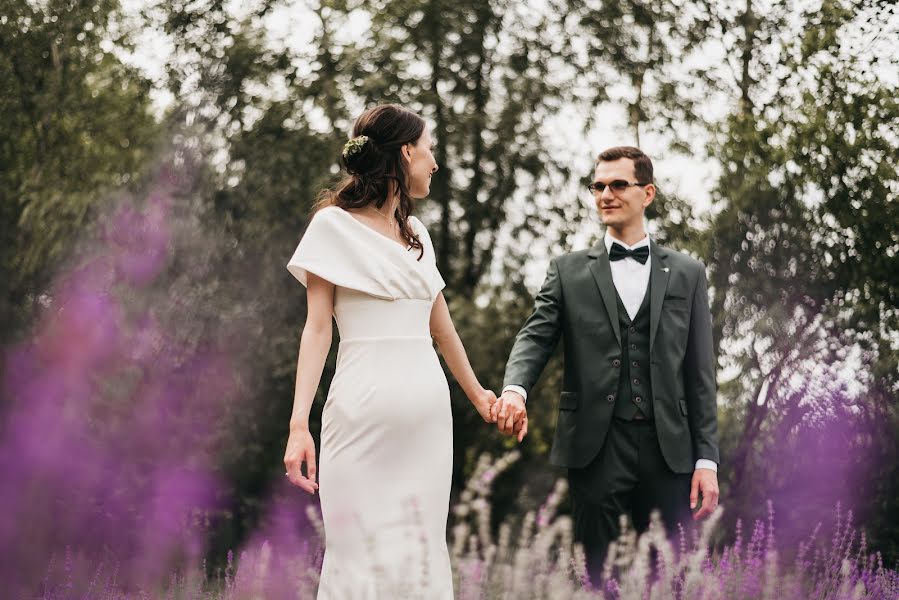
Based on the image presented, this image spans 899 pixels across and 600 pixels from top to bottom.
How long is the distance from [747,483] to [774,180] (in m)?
1.69

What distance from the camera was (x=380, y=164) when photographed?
12.0 feet

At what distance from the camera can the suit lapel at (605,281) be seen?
407cm

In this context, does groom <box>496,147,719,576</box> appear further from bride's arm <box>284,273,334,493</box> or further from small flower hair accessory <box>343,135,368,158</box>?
small flower hair accessory <box>343,135,368,158</box>

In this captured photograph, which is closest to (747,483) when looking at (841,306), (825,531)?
(825,531)

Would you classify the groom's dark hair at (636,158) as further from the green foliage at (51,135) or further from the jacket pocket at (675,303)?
the green foliage at (51,135)

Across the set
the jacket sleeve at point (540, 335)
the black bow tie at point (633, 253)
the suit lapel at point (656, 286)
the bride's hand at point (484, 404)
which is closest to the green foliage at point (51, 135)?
the jacket sleeve at point (540, 335)

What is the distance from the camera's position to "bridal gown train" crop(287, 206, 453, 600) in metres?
3.47

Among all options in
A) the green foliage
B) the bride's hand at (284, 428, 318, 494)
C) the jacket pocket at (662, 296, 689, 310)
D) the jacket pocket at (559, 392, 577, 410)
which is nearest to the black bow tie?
the jacket pocket at (662, 296, 689, 310)

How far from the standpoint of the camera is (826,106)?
5.94 metres

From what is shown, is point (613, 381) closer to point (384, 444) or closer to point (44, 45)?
point (384, 444)

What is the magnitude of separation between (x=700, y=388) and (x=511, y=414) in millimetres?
733

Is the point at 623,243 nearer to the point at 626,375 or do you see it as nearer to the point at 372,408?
the point at 626,375

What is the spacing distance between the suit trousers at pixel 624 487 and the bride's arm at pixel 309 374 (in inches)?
42.8

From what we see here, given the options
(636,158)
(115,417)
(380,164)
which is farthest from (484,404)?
(115,417)
